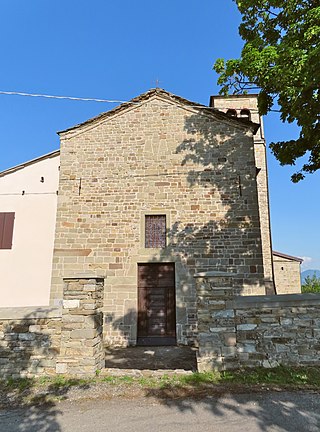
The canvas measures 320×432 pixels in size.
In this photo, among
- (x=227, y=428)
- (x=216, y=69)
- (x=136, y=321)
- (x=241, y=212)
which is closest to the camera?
(x=227, y=428)

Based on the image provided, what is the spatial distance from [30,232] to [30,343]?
5.55 meters

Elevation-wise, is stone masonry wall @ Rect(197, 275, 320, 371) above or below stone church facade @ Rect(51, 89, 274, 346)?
below

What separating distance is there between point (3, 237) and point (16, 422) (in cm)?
742

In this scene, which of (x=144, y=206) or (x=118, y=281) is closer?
(x=118, y=281)

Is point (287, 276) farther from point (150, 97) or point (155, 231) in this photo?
point (150, 97)

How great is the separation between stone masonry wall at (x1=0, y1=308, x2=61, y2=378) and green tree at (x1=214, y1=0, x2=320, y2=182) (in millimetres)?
6879

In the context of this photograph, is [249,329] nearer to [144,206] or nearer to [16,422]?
[16,422]

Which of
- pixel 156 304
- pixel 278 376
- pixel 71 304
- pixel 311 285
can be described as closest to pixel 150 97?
pixel 156 304

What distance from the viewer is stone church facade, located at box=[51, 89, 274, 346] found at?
860cm

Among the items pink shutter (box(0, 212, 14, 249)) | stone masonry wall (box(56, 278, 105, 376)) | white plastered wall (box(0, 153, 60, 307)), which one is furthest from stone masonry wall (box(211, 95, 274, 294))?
pink shutter (box(0, 212, 14, 249))

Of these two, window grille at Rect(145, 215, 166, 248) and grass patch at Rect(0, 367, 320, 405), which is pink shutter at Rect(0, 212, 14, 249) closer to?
window grille at Rect(145, 215, 166, 248)

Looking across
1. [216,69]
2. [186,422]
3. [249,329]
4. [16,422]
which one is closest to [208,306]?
[249,329]

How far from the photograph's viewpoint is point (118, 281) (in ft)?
28.8

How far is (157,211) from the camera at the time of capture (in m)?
9.31
